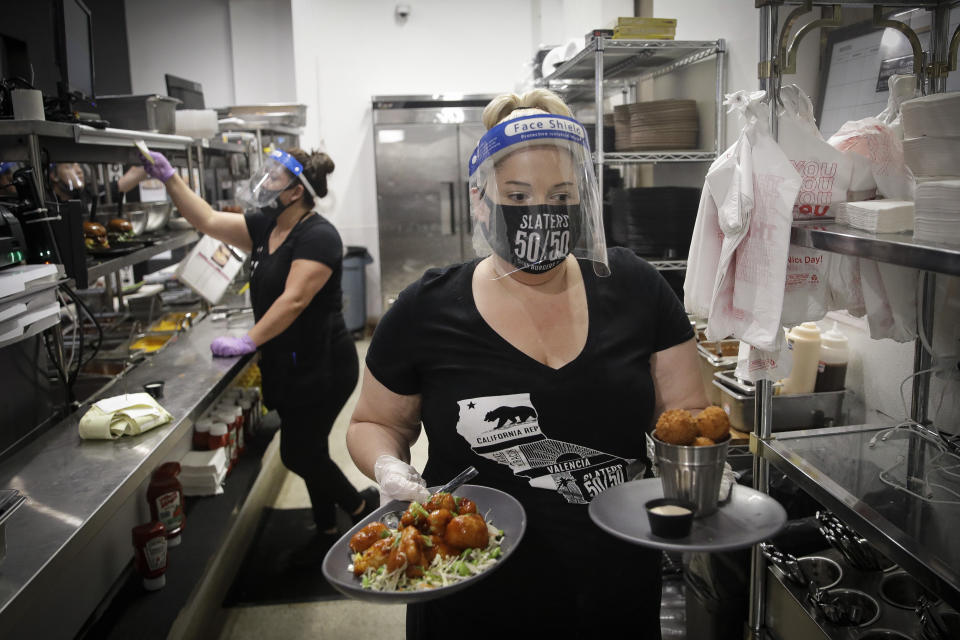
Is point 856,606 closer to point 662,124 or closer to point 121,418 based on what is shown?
point 121,418

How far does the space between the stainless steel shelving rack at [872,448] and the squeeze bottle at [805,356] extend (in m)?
0.43

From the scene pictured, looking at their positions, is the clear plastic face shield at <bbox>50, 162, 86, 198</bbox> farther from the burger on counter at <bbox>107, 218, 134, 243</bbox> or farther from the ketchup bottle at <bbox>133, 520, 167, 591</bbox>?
the ketchup bottle at <bbox>133, 520, 167, 591</bbox>

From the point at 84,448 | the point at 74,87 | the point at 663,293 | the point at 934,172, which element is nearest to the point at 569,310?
the point at 663,293

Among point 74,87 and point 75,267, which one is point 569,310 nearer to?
point 75,267

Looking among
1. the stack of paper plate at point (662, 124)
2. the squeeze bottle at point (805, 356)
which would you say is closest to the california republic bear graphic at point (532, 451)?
the squeeze bottle at point (805, 356)

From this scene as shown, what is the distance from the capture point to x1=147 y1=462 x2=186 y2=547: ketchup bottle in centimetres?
267

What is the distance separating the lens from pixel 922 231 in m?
1.22

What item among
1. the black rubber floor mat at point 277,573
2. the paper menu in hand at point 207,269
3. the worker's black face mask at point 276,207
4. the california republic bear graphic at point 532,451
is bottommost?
the black rubber floor mat at point 277,573

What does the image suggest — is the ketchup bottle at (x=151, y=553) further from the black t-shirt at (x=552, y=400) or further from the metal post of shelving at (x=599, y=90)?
the metal post of shelving at (x=599, y=90)

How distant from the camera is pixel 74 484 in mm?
1914

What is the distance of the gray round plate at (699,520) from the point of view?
3.62 ft

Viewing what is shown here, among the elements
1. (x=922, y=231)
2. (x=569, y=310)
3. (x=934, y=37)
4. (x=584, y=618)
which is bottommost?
(x=584, y=618)

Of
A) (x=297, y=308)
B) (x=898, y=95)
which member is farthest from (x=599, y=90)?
(x=898, y=95)

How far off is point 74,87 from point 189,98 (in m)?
2.58
